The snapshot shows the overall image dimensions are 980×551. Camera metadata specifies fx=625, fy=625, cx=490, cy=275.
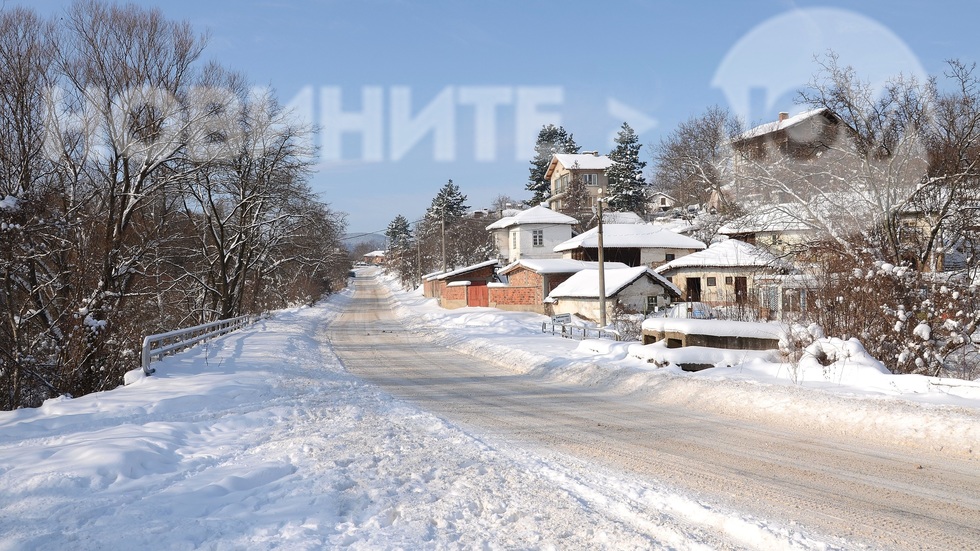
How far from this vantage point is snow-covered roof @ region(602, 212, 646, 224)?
69750 millimetres

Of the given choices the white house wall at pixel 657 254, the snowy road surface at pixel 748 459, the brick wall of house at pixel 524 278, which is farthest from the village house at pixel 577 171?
the snowy road surface at pixel 748 459

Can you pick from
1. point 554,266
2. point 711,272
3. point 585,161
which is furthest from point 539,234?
point 585,161

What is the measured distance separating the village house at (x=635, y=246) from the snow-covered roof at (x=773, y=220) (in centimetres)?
3454

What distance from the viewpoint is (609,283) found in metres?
37.3

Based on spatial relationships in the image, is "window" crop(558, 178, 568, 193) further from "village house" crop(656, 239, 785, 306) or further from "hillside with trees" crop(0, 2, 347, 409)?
"hillside with trees" crop(0, 2, 347, 409)

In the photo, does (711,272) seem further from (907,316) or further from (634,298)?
(907,316)

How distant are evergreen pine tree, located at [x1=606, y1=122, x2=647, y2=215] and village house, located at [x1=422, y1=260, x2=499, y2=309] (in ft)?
87.1

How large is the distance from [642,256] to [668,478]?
4879 cm

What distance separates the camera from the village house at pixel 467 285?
5253cm

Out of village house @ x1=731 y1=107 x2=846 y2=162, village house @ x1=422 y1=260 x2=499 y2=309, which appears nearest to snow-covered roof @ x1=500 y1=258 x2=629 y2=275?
village house @ x1=422 y1=260 x2=499 y2=309

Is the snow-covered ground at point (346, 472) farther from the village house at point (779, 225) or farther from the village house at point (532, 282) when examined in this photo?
the village house at point (532, 282)

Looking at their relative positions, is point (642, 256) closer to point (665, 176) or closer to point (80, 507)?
point (665, 176)

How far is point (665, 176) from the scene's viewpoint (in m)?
66.7

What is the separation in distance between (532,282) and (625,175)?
37.6 m
